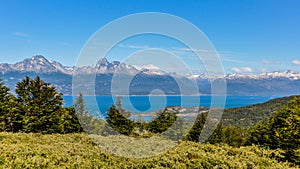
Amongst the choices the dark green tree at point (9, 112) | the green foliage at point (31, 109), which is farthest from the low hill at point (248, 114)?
the dark green tree at point (9, 112)

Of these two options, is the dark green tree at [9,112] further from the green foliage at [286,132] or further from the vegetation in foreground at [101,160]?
the green foliage at [286,132]

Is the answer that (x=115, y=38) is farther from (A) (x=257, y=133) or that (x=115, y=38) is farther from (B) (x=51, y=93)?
(A) (x=257, y=133)

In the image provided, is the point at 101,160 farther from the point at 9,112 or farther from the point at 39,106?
the point at 39,106

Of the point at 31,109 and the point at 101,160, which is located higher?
the point at 101,160

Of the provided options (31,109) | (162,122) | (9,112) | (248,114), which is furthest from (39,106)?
(248,114)

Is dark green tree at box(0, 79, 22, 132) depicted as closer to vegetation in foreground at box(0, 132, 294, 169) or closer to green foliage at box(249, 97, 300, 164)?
vegetation in foreground at box(0, 132, 294, 169)

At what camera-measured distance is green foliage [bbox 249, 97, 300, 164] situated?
26.8 m

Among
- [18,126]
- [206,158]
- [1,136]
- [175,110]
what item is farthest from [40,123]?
[206,158]

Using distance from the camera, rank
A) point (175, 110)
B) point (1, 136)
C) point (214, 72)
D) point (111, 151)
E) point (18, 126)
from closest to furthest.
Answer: point (111, 151) < point (214, 72) < point (1, 136) < point (18, 126) < point (175, 110)

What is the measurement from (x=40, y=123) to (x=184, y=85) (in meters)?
28.9

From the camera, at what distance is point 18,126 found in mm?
34781

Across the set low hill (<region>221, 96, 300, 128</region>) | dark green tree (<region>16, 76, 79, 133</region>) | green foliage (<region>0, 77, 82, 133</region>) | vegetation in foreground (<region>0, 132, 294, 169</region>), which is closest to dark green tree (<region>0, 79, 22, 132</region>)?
green foliage (<region>0, 77, 82, 133</region>)

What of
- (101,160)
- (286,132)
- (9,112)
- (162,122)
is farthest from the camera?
(162,122)

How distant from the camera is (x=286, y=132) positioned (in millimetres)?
28500
